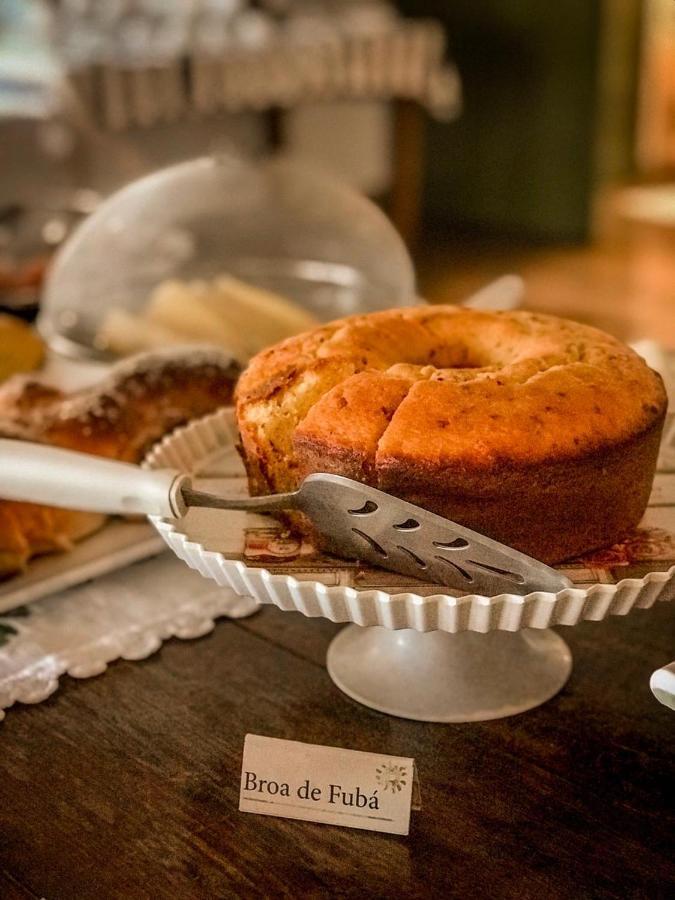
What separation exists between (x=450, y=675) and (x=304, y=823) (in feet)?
0.63

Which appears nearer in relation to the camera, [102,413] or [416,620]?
[416,620]

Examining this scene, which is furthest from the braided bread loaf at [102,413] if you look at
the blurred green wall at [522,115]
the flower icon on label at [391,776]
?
the blurred green wall at [522,115]

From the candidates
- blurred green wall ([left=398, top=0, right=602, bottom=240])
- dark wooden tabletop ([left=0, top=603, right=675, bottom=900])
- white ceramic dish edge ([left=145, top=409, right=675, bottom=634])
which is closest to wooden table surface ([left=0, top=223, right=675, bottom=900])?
dark wooden tabletop ([left=0, top=603, right=675, bottom=900])

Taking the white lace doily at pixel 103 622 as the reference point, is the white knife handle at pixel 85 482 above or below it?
above

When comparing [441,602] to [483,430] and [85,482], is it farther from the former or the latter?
[85,482]

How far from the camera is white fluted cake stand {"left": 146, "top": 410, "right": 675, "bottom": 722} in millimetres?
670

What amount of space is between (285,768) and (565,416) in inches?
12.8

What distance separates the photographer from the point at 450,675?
84 centimetres

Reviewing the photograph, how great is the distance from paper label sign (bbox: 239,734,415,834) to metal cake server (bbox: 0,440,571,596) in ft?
0.46

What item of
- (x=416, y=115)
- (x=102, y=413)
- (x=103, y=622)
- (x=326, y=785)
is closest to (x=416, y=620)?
(x=326, y=785)

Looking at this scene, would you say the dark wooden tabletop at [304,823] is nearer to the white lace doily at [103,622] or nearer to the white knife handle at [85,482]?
the white lace doily at [103,622]

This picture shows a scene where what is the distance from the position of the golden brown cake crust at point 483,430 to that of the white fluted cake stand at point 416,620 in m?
0.08

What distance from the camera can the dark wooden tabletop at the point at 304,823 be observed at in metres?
0.66

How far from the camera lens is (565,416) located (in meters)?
0.75
